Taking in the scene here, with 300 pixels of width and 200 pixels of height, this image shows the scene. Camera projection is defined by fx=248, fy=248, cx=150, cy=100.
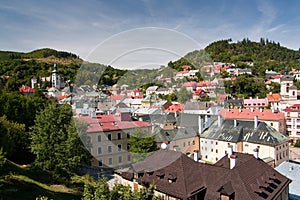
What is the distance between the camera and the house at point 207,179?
34.0 ft

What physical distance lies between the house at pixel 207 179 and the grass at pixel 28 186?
481 cm

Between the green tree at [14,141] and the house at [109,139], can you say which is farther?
the house at [109,139]

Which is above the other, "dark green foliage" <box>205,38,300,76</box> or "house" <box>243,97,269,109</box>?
"dark green foliage" <box>205,38,300,76</box>

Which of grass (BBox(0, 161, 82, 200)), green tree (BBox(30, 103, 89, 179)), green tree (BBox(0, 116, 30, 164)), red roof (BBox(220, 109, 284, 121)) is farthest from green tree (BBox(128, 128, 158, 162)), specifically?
red roof (BBox(220, 109, 284, 121))

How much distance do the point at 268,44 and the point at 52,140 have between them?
130792mm

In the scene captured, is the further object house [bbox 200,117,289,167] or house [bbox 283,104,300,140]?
house [bbox 283,104,300,140]

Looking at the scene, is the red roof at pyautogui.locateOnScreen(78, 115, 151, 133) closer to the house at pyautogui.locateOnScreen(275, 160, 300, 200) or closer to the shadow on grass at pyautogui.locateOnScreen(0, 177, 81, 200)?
the shadow on grass at pyautogui.locateOnScreen(0, 177, 81, 200)

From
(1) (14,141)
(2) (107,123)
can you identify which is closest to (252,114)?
(2) (107,123)

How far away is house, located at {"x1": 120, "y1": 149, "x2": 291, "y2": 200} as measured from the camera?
10.4 meters

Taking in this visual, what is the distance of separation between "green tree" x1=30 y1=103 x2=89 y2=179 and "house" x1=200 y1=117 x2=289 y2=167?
1337 centimetres

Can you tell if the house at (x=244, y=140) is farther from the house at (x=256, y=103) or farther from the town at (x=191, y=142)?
the house at (x=256, y=103)

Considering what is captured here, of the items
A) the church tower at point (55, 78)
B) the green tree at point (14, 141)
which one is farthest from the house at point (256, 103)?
the church tower at point (55, 78)

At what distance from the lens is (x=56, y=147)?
52.0 ft

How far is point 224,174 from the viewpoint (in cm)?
1109
